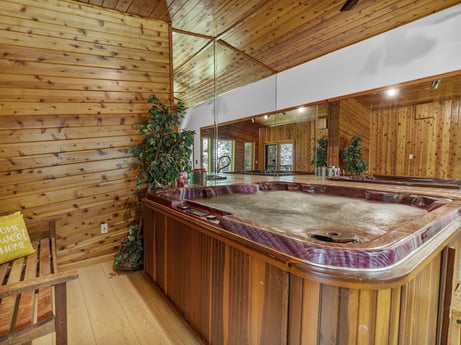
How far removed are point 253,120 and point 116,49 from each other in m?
2.33

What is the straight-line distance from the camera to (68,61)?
7.96ft

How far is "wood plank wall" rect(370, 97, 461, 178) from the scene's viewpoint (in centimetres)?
267

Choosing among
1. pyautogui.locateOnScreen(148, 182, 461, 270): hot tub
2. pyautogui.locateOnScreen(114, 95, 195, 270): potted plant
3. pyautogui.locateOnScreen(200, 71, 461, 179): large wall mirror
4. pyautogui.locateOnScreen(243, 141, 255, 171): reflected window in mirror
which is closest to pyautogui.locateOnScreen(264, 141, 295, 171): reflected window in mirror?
pyautogui.locateOnScreen(200, 71, 461, 179): large wall mirror

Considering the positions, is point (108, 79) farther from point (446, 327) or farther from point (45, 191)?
point (446, 327)

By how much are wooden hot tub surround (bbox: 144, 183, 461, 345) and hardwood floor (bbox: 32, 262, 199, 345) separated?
0.17 metres

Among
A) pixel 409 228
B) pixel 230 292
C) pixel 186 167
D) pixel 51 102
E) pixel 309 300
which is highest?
pixel 51 102

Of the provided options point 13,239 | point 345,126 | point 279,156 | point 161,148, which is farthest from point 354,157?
point 13,239

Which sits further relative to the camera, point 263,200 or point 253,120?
point 253,120

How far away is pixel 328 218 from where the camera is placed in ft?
5.70

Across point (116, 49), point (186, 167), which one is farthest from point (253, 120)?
point (116, 49)

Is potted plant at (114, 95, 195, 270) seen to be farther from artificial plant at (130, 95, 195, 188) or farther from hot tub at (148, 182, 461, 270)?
hot tub at (148, 182, 461, 270)

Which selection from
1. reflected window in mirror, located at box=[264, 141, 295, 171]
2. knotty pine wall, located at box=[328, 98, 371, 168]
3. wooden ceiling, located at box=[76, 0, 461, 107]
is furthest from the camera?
reflected window in mirror, located at box=[264, 141, 295, 171]

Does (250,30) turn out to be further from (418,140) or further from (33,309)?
(33,309)

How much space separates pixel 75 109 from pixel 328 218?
2.61m
